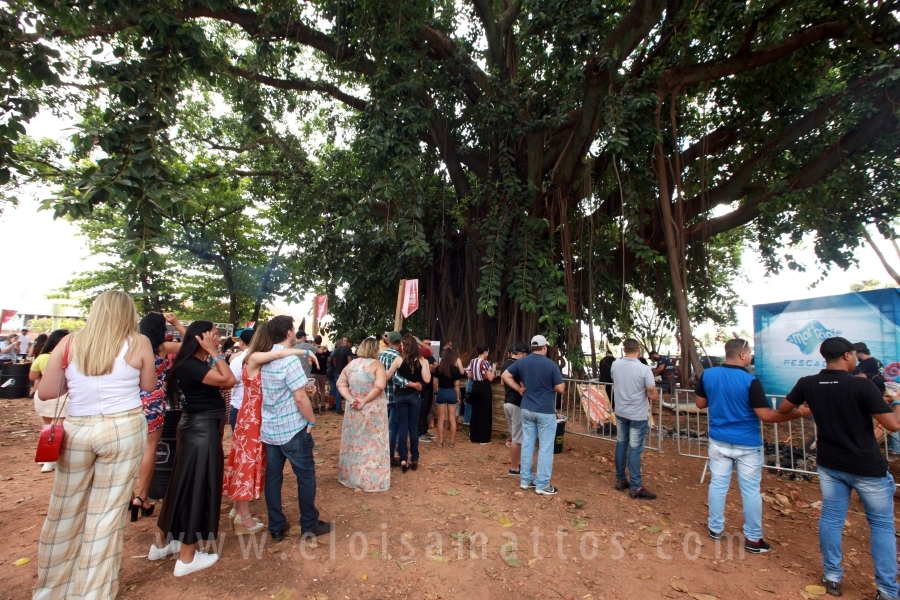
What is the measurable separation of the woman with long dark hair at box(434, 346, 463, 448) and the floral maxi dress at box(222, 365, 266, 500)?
3.40 meters

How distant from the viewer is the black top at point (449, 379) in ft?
22.4

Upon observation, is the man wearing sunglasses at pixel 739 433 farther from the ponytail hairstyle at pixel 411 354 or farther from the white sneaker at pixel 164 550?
the white sneaker at pixel 164 550

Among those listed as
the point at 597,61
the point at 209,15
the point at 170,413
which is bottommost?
the point at 170,413

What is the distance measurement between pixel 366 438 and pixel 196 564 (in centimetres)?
193

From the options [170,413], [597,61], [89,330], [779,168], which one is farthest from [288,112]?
[779,168]

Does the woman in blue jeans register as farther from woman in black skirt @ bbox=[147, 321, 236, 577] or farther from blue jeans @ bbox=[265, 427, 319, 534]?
woman in black skirt @ bbox=[147, 321, 236, 577]

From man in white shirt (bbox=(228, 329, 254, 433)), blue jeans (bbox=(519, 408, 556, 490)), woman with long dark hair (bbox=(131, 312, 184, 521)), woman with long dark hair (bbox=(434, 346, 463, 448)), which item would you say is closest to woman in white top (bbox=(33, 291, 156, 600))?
woman with long dark hair (bbox=(131, 312, 184, 521))

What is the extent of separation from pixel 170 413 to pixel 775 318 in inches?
431

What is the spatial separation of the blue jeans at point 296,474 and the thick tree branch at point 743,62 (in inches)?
284

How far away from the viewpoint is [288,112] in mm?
9977

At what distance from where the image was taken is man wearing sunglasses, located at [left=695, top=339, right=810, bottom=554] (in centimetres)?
374

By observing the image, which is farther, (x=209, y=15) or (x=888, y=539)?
(x=209, y=15)

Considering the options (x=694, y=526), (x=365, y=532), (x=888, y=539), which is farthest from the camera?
(x=694, y=526)

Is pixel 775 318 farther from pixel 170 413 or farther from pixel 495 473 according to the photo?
pixel 170 413
